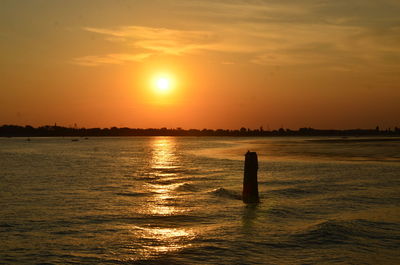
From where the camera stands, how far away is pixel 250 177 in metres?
22.7

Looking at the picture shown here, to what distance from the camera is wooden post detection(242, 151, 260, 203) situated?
22.4 meters

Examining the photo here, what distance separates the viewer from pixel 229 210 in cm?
2080

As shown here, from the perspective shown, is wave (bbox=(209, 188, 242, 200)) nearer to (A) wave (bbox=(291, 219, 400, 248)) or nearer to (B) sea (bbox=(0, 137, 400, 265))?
(B) sea (bbox=(0, 137, 400, 265))

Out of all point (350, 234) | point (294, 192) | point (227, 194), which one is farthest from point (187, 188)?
point (350, 234)

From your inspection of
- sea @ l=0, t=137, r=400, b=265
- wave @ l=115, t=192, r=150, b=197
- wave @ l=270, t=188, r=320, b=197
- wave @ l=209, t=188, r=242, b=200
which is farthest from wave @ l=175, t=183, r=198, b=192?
wave @ l=270, t=188, r=320, b=197

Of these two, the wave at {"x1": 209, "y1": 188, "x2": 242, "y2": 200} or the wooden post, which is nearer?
the wooden post

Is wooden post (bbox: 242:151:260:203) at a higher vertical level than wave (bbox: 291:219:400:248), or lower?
higher

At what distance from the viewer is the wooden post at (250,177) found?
2238 centimetres

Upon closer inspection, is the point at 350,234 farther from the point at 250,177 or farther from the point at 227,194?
the point at 227,194

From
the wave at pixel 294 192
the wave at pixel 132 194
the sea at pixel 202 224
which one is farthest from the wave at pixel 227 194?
the wave at pixel 132 194

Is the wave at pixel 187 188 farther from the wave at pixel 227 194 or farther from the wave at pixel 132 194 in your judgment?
the wave at pixel 132 194

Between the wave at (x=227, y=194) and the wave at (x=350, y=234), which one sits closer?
the wave at (x=350, y=234)

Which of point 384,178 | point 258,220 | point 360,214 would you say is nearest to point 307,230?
point 258,220

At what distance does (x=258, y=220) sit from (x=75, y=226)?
724 centimetres
